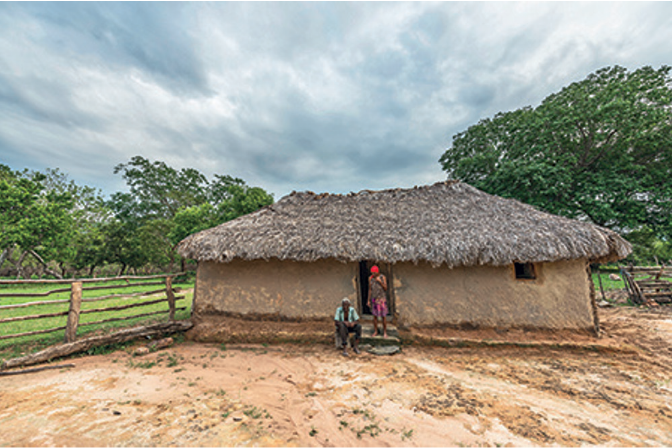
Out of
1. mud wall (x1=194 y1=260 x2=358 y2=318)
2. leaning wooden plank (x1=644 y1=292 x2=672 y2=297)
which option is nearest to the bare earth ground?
mud wall (x1=194 y1=260 x2=358 y2=318)

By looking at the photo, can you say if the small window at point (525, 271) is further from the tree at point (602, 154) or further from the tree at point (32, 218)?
the tree at point (32, 218)

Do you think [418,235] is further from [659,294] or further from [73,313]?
[659,294]

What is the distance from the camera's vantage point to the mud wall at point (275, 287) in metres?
5.55

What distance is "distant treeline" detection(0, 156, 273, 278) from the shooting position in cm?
1486

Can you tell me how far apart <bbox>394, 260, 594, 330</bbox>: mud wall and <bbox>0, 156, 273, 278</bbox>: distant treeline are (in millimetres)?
14762

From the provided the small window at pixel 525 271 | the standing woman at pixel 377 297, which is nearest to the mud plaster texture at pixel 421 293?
the small window at pixel 525 271

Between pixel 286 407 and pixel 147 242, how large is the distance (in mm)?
22208

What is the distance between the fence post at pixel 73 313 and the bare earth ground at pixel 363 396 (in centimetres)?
57

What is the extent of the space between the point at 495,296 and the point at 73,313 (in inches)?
335

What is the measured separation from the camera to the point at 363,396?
10.7 ft

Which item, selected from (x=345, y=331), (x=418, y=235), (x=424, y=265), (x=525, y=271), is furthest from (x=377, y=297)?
(x=525, y=271)

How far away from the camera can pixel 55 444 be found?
2.33 metres

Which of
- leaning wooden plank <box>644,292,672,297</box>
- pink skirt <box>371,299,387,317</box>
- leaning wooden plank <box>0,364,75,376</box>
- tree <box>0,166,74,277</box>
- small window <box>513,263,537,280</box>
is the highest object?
tree <box>0,166,74,277</box>

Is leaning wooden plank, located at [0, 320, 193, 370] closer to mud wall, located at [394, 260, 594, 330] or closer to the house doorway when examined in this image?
the house doorway
